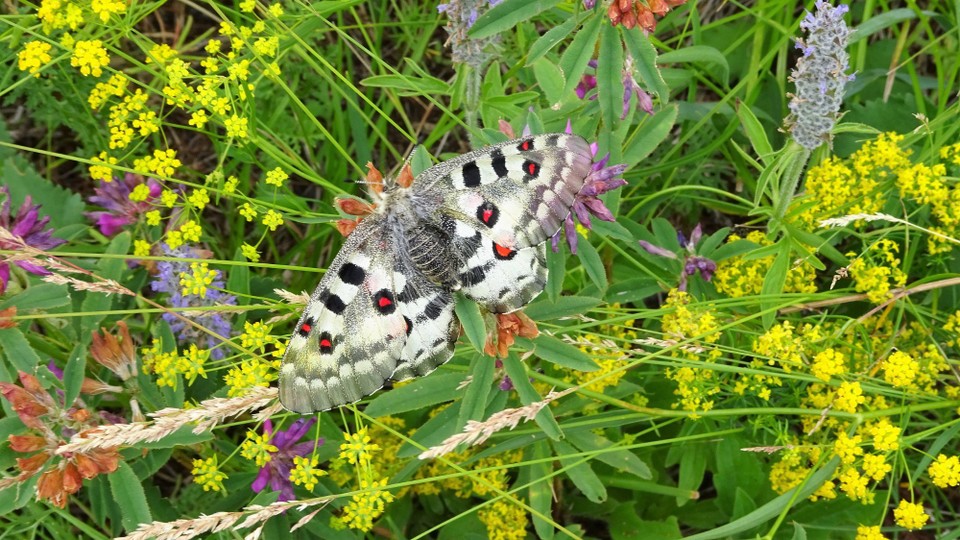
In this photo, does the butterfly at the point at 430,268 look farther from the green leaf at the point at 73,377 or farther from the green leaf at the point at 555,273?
the green leaf at the point at 73,377

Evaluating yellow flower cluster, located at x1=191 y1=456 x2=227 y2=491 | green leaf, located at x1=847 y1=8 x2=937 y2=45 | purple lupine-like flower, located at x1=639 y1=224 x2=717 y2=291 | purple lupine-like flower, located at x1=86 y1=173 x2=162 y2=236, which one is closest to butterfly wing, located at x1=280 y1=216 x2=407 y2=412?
yellow flower cluster, located at x1=191 y1=456 x2=227 y2=491

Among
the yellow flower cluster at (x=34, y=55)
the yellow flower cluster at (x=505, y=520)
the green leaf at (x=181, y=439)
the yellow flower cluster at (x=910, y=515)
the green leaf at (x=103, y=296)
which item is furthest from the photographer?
the yellow flower cluster at (x=505, y=520)

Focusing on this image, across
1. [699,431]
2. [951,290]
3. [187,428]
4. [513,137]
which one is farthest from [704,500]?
[187,428]

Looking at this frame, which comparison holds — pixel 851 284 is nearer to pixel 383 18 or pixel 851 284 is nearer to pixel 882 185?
pixel 882 185

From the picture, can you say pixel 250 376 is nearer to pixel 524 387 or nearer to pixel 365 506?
pixel 365 506

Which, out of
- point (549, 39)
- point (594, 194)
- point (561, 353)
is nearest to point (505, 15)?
point (549, 39)

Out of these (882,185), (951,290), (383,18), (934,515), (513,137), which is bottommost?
(934,515)

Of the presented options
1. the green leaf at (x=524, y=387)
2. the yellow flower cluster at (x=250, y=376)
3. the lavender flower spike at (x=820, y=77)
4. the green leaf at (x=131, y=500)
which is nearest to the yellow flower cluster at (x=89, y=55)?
the yellow flower cluster at (x=250, y=376)
